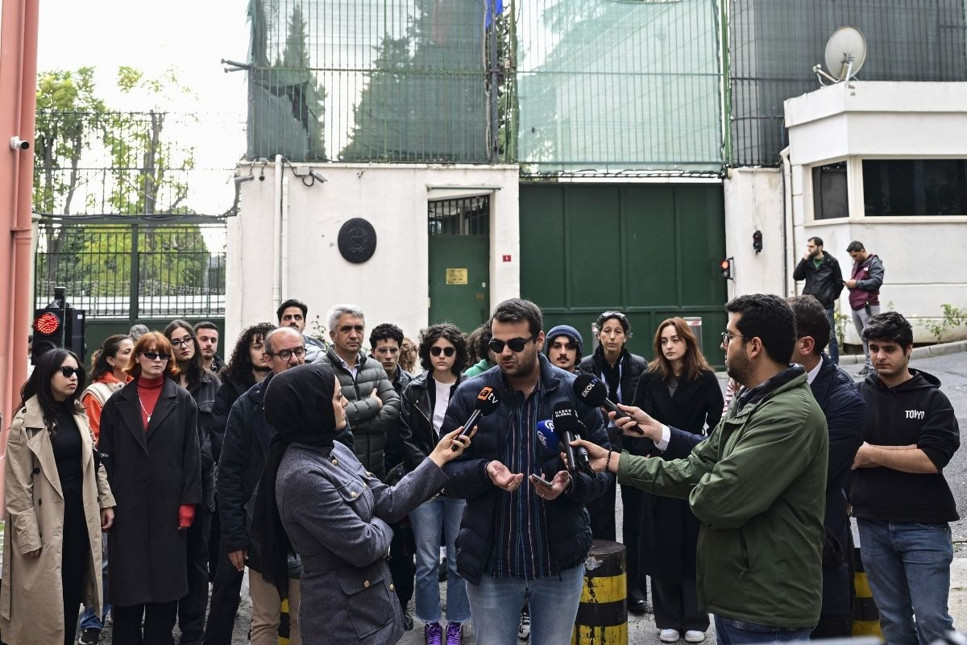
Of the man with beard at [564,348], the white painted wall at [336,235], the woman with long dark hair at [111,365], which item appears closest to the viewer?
the man with beard at [564,348]

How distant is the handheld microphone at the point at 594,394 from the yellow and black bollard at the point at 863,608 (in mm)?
2197

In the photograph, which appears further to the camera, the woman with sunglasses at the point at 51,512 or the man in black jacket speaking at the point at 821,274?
the man in black jacket speaking at the point at 821,274

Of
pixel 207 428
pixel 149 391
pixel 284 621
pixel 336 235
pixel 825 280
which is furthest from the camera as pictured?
pixel 336 235

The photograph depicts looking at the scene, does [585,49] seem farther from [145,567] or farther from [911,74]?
[145,567]

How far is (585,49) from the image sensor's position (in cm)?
1664

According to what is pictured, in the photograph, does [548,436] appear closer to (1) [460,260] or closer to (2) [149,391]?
(2) [149,391]

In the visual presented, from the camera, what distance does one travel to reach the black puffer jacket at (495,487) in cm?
395

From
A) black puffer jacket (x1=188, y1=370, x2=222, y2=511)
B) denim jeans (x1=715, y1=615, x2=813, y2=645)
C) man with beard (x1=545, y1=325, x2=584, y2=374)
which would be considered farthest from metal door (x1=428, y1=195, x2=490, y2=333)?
denim jeans (x1=715, y1=615, x2=813, y2=645)

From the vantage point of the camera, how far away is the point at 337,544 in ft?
11.7

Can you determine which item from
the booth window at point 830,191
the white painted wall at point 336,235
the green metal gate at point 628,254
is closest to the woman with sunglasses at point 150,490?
the white painted wall at point 336,235

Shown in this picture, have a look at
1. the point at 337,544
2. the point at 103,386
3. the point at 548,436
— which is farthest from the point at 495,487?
the point at 103,386

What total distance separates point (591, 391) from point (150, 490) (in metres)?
3.20

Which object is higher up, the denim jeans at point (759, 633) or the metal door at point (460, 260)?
the metal door at point (460, 260)

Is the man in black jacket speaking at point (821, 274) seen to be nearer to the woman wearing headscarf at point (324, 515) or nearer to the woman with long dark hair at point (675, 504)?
the woman with long dark hair at point (675, 504)
